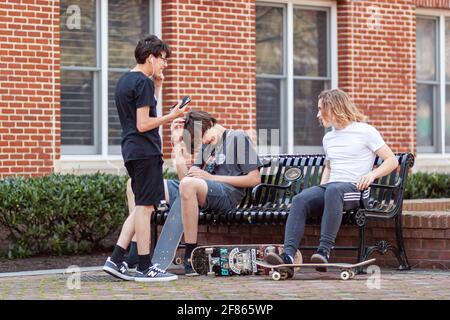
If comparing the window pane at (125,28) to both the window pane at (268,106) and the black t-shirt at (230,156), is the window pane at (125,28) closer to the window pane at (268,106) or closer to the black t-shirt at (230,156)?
the window pane at (268,106)

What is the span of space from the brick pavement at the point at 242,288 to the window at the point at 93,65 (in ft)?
14.4

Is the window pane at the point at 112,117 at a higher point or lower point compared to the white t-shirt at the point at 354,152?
higher

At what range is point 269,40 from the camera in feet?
53.8

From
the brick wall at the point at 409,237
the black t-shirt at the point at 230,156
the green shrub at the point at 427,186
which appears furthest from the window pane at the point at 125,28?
the black t-shirt at the point at 230,156

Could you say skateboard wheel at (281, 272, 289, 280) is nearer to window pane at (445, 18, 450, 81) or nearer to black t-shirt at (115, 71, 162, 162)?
black t-shirt at (115, 71, 162, 162)

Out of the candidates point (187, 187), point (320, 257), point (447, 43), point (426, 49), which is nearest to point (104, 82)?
point (187, 187)

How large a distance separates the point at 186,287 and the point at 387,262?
91.4 inches

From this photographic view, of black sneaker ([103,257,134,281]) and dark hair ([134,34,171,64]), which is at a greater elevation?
dark hair ([134,34,171,64])

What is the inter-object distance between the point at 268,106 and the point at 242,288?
25.0ft

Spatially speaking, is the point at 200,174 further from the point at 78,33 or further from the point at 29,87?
the point at 78,33

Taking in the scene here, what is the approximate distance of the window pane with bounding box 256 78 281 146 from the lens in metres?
16.3

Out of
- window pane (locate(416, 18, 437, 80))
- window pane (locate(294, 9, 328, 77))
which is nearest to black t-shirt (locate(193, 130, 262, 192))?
window pane (locate(294, 9, 328, 77))

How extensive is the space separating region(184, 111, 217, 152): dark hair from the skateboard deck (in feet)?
2.43

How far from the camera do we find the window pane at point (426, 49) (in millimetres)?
18250
